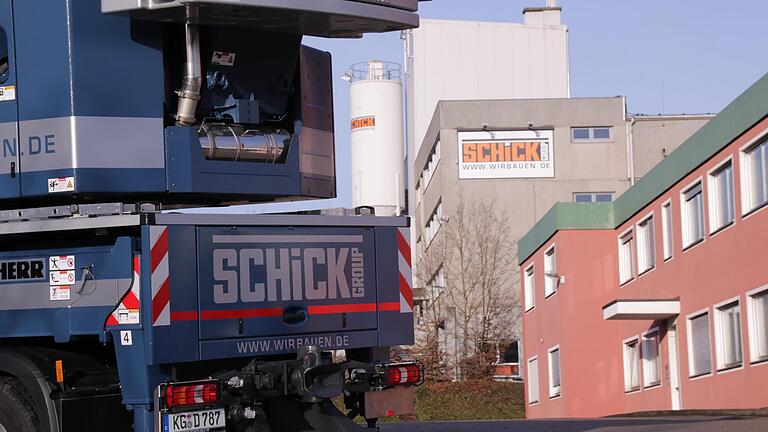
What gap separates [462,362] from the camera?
57938 mm

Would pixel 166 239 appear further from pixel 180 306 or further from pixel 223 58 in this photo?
pixel 223 58

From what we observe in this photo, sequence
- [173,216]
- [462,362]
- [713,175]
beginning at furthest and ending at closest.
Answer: [462,362], [713,175], [173,216]

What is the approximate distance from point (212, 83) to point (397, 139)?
204ft

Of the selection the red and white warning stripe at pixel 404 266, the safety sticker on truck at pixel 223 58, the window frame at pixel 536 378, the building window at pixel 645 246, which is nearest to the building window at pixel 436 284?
the window frame at pixel 536 378

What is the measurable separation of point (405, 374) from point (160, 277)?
224 centimetres

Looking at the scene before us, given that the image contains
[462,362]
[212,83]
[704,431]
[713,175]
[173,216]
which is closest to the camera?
[173,216]

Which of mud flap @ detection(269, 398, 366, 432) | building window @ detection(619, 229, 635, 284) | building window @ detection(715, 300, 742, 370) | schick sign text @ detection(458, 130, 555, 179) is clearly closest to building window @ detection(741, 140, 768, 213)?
building window @ detection(715, 300, 742, 370)

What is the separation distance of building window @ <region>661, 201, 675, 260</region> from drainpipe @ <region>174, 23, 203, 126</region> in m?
21.1

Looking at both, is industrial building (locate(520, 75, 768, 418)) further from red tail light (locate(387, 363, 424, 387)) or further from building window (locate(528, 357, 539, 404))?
red tail light (locate(387, 363, 424, 387))

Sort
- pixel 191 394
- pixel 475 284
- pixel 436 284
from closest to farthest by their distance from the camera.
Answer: pixel 191 394
pixel 475 284
pixel 436 284

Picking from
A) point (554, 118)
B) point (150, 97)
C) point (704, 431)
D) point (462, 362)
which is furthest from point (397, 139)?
point (150, 97)

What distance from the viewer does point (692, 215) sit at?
27.5 metres

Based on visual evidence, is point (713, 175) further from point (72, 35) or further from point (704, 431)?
point (72, 35)

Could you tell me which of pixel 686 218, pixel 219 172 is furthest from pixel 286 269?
pixel 686 218
